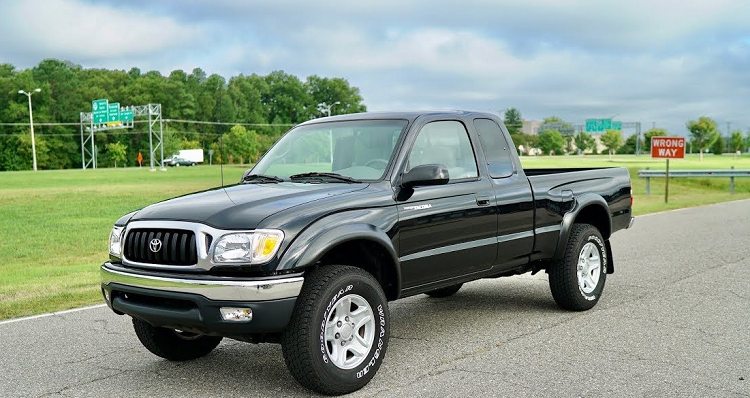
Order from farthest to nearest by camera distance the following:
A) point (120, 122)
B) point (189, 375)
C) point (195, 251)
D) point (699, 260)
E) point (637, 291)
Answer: point (120, 122), point (699, 260), point (637, 291), point (189, 375), point (195, 251)

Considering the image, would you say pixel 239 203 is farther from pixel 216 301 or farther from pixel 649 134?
pixel 649 134

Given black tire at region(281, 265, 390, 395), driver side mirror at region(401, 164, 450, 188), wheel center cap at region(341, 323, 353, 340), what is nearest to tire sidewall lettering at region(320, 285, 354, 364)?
black tire at region(281, 265, 390, 395)

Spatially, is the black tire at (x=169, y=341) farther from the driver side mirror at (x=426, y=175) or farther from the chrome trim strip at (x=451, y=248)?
the driver side mirror at (x=426, y=175)

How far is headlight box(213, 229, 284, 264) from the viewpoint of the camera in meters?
4.36

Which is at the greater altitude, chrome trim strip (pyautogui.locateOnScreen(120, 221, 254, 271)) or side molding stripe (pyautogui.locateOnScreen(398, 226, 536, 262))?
chrome trim strip (pyautogui.locateOnScreen(120, 221, 254, 271))

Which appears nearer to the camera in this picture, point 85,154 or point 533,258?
point 533,258

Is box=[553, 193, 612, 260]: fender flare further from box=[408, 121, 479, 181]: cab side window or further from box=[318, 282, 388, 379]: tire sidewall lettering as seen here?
box=[318, 282, 388, 379]: tire sidewall lettering

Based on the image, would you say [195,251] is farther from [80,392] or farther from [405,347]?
[405,347]

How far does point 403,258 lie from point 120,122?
86.1 m

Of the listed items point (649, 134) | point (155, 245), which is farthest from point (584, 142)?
point (155, 245)

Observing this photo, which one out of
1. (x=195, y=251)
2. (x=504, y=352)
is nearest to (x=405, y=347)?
(x=504, y=352)

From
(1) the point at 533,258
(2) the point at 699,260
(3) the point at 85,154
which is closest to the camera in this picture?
(1) the point at 533,258

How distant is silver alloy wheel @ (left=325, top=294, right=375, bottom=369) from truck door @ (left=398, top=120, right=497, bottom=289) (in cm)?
55

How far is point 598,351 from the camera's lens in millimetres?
5613
